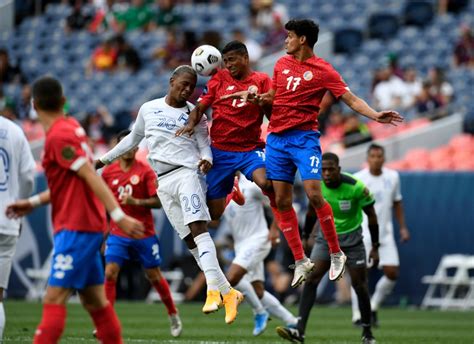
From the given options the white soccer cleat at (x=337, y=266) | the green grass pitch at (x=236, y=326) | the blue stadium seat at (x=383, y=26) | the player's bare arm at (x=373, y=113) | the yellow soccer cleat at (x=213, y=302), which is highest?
the player's bare arm at (x=373, y=113)

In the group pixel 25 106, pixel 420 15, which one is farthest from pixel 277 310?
pixel 420 15

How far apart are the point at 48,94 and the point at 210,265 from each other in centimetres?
390

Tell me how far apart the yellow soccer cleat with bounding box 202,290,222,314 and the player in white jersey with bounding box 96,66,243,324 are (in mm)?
10

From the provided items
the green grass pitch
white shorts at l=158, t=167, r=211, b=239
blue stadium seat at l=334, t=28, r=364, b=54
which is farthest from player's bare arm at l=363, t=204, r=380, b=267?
blue stadium seat at l=334, t=28, r=364, b=54

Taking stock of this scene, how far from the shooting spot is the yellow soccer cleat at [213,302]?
458 inches

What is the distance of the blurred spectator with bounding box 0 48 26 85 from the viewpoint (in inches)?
1185

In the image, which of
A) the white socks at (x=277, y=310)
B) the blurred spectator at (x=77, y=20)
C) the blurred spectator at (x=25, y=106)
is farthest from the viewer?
the blurred spectator at (x=77, y=20)

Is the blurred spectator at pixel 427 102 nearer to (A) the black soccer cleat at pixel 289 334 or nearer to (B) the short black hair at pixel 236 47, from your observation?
(A) the black soccer cleat at pixel 289 334

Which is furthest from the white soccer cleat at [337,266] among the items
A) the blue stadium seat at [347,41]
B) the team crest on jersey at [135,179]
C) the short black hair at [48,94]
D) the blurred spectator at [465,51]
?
the blue stadium seat at [347,41]

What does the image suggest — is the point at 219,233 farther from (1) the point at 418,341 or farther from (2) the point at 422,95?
(1) the point at 418,341

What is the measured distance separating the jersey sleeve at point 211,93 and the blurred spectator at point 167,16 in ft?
59.6

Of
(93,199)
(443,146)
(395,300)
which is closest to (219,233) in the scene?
(395,300)

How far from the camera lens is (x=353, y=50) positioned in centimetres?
2883

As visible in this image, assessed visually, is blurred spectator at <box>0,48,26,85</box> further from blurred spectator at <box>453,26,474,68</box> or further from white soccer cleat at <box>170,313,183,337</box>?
white soccer cleat at <box>170,313,183,337</box>
